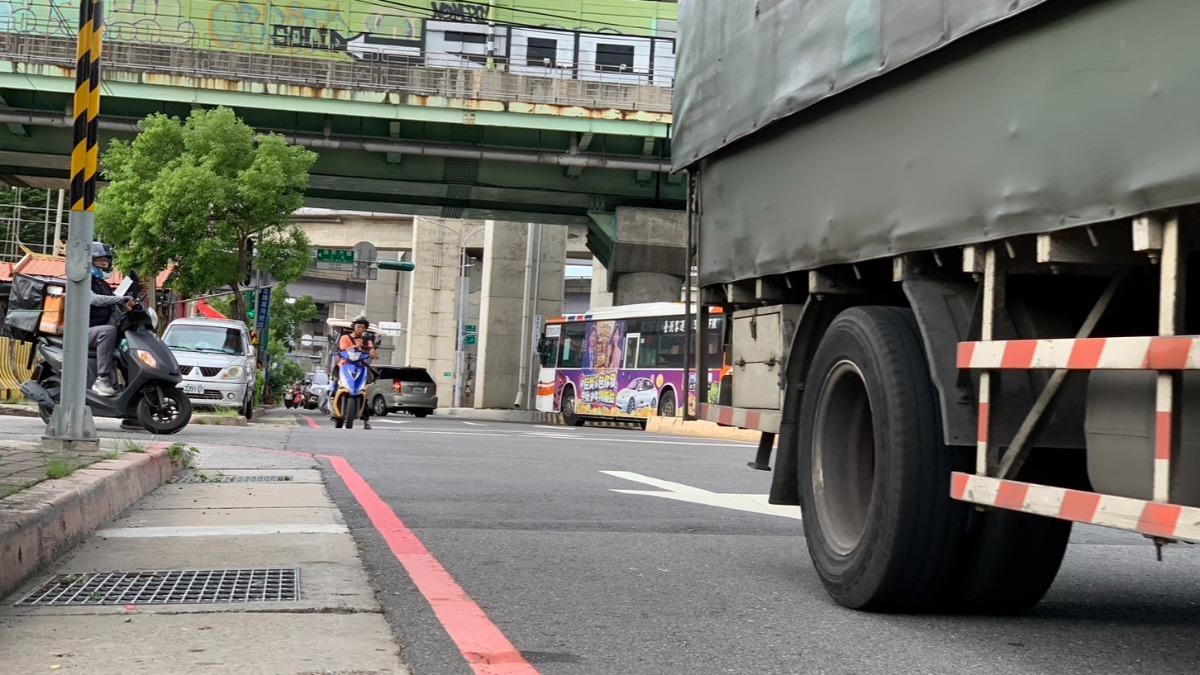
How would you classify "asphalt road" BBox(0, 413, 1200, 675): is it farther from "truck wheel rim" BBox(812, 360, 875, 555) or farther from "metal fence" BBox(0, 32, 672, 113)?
"metal fence" BBox(0, 32, 672, 113)

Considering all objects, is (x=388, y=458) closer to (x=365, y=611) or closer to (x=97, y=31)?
(x=97, y=31)

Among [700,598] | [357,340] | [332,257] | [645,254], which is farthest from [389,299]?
[700,598]

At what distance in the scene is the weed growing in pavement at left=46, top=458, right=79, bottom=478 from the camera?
731 centimetres

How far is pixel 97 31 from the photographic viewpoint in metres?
9.72

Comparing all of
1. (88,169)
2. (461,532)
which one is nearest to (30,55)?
(88,169)

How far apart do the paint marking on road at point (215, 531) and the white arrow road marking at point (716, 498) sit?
305 cm

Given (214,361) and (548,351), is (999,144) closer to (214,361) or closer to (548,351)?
(214,361)

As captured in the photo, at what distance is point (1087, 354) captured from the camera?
12.5 feet

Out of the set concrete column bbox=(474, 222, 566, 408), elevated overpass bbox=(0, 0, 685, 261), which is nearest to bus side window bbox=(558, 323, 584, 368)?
elevated overpass bbox=(0, 0, 685, 261)

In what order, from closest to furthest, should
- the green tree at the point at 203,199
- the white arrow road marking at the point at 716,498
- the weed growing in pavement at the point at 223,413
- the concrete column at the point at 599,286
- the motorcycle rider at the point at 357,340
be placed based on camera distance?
the white arrow road marking at the point at 716,498, the motorcycle rider at the point at 357,340, the weed growing in pavement at the point at 223,413, the green tree at the point at 203,199, the concrete column at the point at 599,286

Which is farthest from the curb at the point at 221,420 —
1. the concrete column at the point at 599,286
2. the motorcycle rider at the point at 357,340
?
the concrete column at the point at 599,286

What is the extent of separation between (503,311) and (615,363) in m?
21.7

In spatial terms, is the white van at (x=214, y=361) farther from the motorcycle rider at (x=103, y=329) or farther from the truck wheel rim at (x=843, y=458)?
the truck wheel rim at (x=843, y=458)

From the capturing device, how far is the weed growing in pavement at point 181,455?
10721mm
